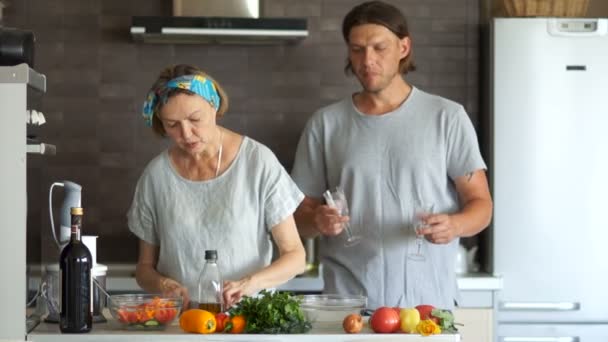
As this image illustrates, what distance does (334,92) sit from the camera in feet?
16.0

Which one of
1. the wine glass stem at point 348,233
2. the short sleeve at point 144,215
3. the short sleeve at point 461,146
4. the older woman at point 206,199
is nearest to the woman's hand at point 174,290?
the older woman at point 206,199

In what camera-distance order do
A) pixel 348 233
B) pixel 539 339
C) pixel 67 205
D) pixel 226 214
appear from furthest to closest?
pixel 539 339
pixel 348 233
pixel 226 214
pixel 67 205

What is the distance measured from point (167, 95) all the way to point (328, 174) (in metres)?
0.84

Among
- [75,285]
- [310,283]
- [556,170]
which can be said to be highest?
[556,170]

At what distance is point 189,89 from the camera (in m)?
2.61

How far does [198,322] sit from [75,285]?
28 cm

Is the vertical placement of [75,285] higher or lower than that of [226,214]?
lower

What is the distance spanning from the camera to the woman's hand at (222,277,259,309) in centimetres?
247

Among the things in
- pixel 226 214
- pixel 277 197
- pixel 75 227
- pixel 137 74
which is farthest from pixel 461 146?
pixel 137 74

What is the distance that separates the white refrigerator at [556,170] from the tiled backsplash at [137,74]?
39 centimetres

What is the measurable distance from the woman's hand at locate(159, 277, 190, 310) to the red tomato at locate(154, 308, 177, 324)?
17 centimetres

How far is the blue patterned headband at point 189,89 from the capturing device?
2.62m

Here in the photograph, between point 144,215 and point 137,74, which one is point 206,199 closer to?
point 144,215

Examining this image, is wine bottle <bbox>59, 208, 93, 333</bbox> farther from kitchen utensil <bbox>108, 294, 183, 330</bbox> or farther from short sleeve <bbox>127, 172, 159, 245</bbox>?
short sleeve <bbox>127, 172, 159, 245</bbox>
